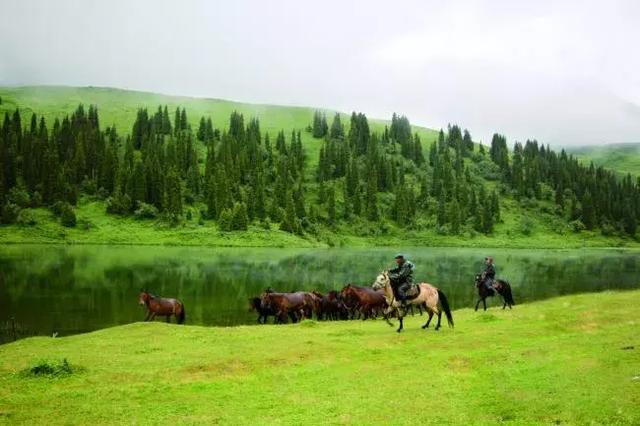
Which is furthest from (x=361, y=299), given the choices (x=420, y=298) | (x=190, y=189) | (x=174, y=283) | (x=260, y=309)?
(x=190, y=189)

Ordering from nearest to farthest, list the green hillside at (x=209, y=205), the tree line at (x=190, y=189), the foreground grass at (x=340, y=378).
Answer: the foreground grass at (x=340, y=378), the green hillside at (x=209, y=205), the tree line at (x=190, y=189)

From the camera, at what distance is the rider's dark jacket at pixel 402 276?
87.6 feet

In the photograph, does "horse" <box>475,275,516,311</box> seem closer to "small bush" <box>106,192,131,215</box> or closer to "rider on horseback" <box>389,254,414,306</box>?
"rider on horseback" <box>389,254,414,306</box>

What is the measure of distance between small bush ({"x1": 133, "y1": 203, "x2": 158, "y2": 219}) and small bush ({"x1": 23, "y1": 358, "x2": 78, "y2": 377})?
429 feet

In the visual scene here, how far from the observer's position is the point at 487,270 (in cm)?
3909

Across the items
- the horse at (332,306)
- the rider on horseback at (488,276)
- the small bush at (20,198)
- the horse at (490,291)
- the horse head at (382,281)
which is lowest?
the small bush at (20,198)

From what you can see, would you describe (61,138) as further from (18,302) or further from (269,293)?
(269,293)

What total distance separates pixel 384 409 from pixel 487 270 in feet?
88.3

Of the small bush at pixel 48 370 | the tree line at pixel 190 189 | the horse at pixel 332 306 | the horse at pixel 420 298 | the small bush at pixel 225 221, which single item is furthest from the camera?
the small bush at pixel 225 221

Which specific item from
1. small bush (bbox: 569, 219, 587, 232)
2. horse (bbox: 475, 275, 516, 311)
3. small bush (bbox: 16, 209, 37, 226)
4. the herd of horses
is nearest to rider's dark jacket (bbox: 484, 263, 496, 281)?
horse (bbox: 475, 275, 516, 311)

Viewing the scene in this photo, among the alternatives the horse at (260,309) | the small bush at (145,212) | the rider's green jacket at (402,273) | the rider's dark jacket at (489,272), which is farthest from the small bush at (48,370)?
the small bush at (145,212)

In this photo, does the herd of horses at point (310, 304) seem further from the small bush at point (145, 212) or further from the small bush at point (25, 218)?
the small bush at point (145, 212)

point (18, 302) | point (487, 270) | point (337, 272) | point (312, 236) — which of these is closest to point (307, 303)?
point (487, 270)

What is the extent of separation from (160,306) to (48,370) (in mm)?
16522
